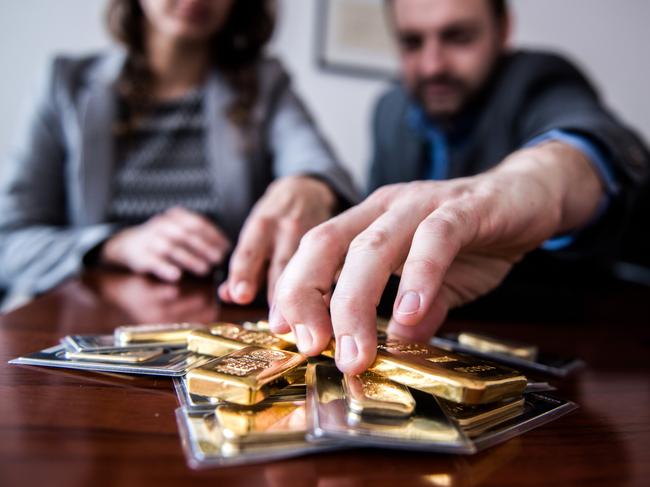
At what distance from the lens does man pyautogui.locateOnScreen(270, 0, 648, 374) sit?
1.19 feet

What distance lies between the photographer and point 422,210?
450mm

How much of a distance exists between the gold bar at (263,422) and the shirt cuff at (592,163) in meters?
0.50

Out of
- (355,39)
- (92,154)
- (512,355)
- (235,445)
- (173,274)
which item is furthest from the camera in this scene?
(355,39)

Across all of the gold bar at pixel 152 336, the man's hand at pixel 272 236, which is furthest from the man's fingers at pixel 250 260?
the gold bar at pixel 152 336

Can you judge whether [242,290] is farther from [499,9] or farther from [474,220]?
[499,9]

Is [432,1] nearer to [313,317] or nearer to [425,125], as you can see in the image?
[425,125]

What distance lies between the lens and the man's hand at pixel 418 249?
1.16 feet

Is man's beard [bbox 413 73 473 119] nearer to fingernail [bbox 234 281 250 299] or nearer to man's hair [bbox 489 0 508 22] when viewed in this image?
man's hair [bbox 489 0 508 22]

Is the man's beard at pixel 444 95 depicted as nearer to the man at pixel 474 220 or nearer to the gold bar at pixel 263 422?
the man at pixel 474 220

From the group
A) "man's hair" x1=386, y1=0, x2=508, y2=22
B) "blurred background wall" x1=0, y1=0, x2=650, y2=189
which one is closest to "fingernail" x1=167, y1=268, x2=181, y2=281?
"blurred background wall" x1=0, y1=0, x2=650, y2=189

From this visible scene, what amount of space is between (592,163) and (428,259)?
0.42 m

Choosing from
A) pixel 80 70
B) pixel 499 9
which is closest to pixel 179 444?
pixel 80 70

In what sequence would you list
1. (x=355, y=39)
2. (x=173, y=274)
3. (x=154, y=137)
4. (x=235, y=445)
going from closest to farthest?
(x=235, y=445) → (x=173, y=274) → (x=154, y=137) → (x=355, y=39)

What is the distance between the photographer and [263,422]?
0.92 ft
